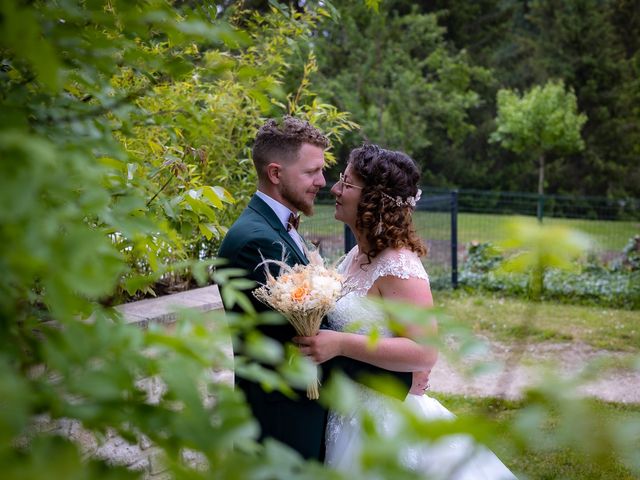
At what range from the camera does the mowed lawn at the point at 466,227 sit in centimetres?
834

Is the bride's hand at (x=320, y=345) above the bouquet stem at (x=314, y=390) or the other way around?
above

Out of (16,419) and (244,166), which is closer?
(16,419)

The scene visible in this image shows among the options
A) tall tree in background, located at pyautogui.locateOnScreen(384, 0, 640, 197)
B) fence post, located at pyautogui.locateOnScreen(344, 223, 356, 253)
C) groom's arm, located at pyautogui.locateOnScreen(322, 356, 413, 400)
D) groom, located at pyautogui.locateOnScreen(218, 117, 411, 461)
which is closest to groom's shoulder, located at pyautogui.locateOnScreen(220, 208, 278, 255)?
groom, located at pyautogui.locateOnScreen(218, 117, 411, 461)

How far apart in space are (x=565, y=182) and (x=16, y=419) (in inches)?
1176

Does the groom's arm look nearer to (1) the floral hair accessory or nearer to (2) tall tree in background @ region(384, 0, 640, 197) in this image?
(1) the floral hair accessory

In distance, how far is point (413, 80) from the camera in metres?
21.8

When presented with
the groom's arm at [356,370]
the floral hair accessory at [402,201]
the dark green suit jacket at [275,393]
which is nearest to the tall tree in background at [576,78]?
the floral hair accessory at [402,201]

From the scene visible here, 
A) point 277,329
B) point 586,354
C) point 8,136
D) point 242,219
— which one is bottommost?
point 586,354

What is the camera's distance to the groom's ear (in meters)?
3.20

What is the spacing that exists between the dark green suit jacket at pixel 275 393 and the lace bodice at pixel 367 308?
18 centimetres

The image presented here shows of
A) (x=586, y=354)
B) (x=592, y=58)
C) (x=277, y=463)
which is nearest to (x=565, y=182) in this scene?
(x=592, y=58)

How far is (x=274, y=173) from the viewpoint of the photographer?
3.21 metres

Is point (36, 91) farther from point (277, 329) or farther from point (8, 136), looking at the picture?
point (277, 329)

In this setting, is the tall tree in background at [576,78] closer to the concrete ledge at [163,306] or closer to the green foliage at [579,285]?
the green foliage at [579,285]
